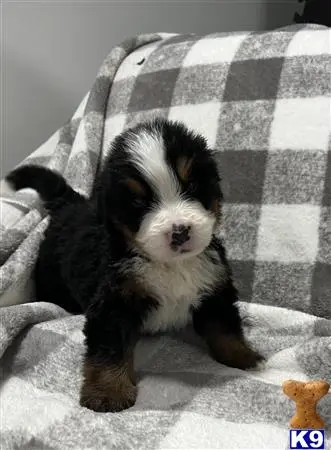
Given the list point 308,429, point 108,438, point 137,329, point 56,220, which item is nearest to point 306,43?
point 56,220

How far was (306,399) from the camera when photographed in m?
1.10

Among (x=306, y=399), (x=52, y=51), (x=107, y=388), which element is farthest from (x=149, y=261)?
(x=52, y=51)

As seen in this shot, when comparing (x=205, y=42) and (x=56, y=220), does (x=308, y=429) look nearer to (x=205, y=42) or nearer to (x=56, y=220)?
(x=56, y=220)

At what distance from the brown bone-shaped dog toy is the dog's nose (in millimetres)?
369

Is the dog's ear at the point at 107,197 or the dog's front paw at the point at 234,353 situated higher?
the dog's ear at the point at 107,197

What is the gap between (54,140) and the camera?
2486 millimetres

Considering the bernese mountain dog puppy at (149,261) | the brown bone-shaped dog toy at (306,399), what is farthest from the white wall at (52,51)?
the brown bone-shaped dog toy at (306,399)

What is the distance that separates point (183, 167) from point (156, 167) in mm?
68

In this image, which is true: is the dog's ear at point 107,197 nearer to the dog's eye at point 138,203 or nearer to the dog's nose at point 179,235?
the dog's eye at point 138,203

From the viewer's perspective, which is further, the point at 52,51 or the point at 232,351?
the point at 52,51

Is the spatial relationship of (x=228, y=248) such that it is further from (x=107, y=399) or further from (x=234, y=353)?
(x=107, y=399)

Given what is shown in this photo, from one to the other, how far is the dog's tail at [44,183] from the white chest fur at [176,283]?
0.63 meters

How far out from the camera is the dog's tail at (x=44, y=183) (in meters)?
1.95

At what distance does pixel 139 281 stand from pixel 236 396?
1.16ft
